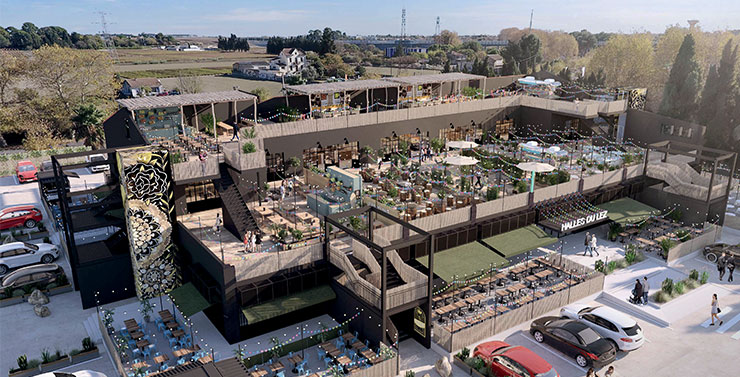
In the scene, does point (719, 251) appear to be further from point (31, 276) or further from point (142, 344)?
point (31, 276)

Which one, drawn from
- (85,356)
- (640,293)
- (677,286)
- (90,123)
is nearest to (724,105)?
(677,286)

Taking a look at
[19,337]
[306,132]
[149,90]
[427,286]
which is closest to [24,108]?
[149,90]

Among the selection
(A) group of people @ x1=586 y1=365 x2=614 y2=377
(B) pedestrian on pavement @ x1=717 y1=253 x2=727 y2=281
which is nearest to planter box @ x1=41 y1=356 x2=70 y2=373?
(A) group of people @ x1=586 y1=365 x2=614 y2=377

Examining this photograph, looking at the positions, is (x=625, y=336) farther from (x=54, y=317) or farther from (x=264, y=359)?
(x=54, y=317)

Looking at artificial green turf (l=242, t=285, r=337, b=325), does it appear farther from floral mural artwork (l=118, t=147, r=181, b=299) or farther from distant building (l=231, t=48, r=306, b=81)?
distant building (l=231, t=48, r=306, b=81)

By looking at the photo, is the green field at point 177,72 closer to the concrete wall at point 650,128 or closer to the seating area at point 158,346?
the concrete wall at point 650,128

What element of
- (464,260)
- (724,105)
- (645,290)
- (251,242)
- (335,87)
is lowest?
(645,290)
